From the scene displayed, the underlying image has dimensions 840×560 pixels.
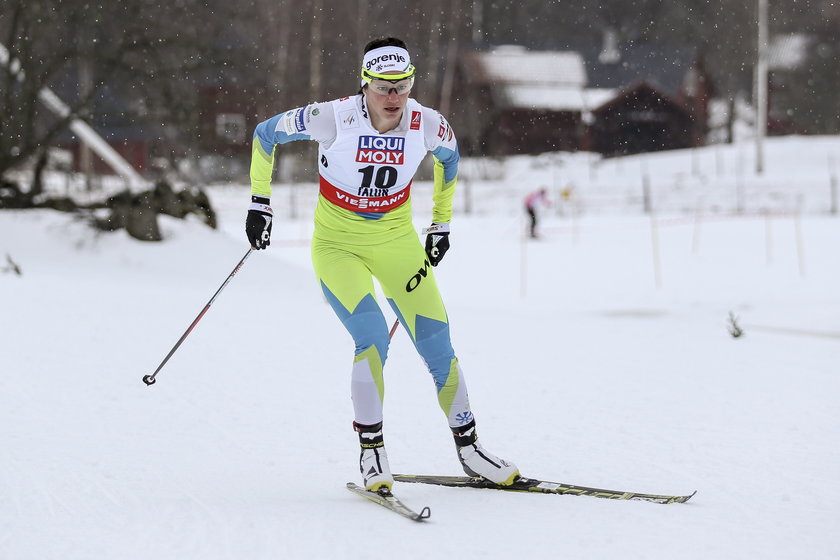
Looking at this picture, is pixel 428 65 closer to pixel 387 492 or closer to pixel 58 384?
pixel 58 384

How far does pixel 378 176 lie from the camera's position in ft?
13.7

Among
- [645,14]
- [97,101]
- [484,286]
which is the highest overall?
[645,14]

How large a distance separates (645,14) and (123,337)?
45.4 m

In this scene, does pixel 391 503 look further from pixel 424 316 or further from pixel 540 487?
pixel 424 316

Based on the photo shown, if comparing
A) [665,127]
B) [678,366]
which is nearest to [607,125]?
[665,127]

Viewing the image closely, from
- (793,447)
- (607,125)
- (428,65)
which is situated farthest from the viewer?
(607,125)

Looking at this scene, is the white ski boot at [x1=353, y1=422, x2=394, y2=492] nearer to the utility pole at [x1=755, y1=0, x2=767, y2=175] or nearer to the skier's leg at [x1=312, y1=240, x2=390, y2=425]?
the skier's leg at [x1=312, y1=240, x2=390, y2=425]

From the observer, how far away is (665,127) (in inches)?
1734

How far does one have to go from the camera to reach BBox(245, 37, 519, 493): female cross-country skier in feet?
13.3

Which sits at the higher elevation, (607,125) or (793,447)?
(607,125)

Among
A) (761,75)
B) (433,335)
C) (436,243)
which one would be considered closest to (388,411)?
(436,243)

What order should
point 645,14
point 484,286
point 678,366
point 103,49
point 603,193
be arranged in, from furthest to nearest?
point 645,14 → point 603,193 → point 484,286 → point 103,49 → point 678,366

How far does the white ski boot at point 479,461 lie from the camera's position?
4199mm

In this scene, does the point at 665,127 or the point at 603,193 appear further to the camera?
the point at 665,127
